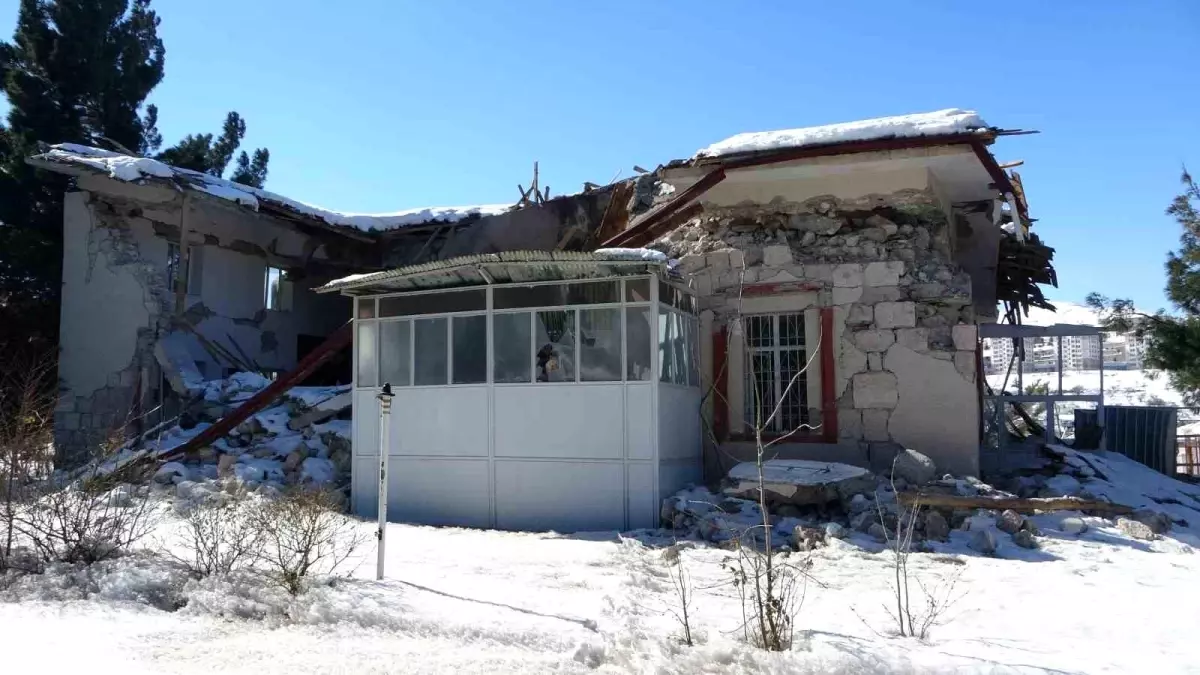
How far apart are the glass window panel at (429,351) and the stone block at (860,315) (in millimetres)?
5014

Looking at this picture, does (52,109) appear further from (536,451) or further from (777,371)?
(777,371)

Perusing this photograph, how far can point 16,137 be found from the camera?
17453mm

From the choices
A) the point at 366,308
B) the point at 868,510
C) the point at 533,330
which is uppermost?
the point at 366,308

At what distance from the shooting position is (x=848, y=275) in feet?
36.0

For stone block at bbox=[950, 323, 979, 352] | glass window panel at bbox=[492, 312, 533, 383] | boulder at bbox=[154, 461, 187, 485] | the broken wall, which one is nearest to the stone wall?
stone block at bbox=[950, 323, 979, 352]

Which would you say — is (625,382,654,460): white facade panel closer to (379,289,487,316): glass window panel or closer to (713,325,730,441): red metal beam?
(713,325,730,441): red metal beam

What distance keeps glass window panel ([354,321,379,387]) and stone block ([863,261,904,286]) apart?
632cm

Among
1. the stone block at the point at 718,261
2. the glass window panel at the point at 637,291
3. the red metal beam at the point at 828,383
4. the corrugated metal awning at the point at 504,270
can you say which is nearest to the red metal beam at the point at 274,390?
the corrugated metal awning at the point at 504,270

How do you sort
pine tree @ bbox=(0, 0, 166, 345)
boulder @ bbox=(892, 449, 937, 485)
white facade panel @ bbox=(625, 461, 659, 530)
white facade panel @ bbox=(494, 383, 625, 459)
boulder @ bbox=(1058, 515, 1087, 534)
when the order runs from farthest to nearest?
pine tree @ bbox=(0, 0, 166, 345)
white facade panel @ bbox=(494, 383, 625, 459)
white facade panel @ bbox=(625, 461, 659, 530)
boulder @ bbox=(892, 449, 937, 485)
boulder @ bbox=(1058, 515, 1087, 534)

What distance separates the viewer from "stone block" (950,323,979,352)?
34.3 feet

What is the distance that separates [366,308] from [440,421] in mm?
1997

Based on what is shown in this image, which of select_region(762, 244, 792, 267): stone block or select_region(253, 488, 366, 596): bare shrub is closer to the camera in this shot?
select_region(253, 488, 366, 596): bare shrub

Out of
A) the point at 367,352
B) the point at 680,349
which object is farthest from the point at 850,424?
the point at 367,352

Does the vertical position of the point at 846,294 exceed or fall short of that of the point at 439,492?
it exceeds it
